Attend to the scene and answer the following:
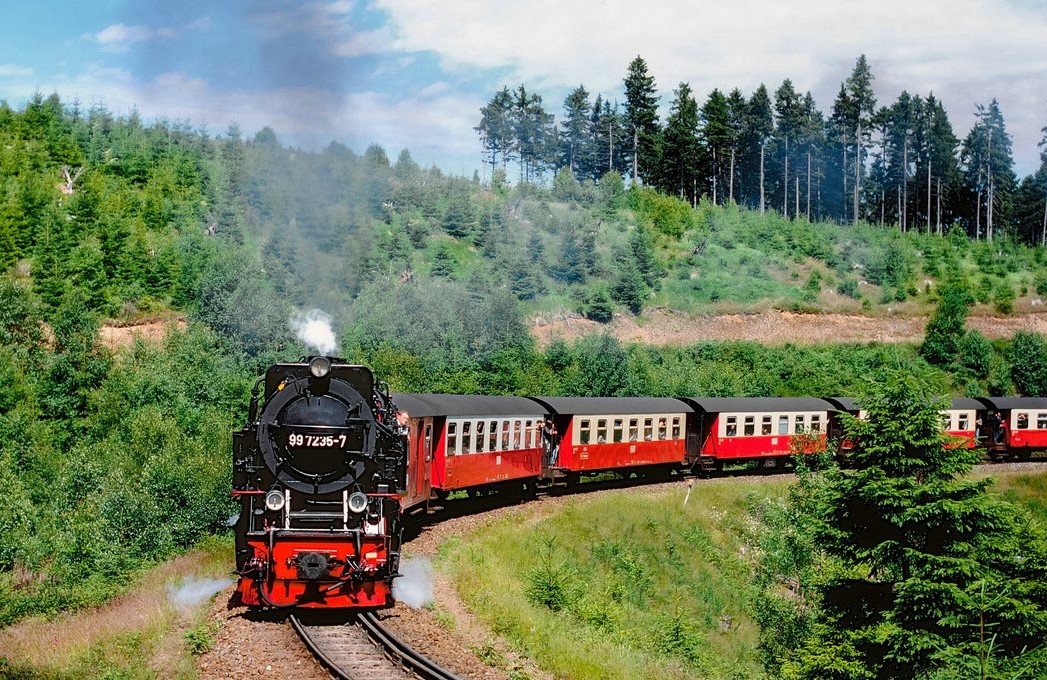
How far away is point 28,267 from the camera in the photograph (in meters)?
59.6

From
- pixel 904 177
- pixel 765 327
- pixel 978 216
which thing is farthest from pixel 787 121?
pixel 765 327

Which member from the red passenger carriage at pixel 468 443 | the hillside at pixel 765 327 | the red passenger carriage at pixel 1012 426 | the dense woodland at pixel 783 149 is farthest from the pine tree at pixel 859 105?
the red passenger carriage at pixel 468 443

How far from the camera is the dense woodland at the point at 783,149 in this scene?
315 feet

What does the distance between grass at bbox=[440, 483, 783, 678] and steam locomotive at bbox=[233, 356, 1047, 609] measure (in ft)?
6.40

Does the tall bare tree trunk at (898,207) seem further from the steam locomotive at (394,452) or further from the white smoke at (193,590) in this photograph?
the white smoke at (193,590)

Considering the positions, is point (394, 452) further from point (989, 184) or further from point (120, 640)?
point (989, 184)

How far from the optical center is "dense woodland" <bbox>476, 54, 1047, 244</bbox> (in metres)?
95.9

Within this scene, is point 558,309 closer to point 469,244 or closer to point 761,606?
point 469,244

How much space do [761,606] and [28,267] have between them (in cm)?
5096

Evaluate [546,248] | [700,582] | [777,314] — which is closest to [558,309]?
[546,248]

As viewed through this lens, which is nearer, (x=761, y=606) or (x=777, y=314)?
(x=761, y=606)

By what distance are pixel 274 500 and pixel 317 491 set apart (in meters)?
0.64

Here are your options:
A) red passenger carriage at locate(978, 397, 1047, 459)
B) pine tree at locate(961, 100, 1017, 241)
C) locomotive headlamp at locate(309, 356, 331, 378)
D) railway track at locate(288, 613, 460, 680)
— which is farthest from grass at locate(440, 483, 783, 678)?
pine tree at locate(961, 100, 1017, 241)

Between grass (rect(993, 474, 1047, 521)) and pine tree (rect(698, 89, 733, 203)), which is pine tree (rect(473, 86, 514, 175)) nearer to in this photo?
pine tree (rect(698, 89, 733, 203))
